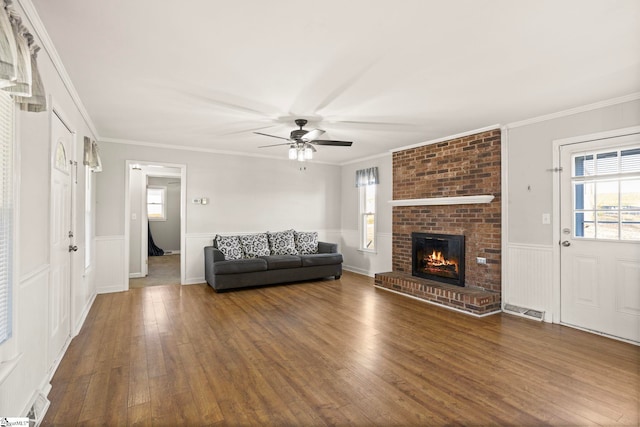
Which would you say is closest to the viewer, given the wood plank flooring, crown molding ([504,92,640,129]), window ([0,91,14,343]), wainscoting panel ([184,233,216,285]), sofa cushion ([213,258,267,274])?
window ([0,91,14,343])

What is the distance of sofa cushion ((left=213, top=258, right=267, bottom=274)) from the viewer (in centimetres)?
522

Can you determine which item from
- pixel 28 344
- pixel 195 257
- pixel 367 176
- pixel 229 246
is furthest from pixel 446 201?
pixel 28 344

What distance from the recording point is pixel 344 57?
254 centimetres

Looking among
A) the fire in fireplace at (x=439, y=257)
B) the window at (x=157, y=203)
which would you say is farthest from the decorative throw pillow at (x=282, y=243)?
the window at (x=157, y=203)

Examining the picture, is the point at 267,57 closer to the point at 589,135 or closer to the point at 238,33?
the point at 238,33

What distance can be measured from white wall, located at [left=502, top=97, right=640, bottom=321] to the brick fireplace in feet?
0.55

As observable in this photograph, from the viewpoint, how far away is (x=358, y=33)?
87.1 inches

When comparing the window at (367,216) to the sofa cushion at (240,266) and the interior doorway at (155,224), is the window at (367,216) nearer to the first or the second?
the sofa cushion at (240,266)

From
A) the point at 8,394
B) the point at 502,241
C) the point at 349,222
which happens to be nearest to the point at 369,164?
the point at 349,222

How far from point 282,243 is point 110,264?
2934 mm

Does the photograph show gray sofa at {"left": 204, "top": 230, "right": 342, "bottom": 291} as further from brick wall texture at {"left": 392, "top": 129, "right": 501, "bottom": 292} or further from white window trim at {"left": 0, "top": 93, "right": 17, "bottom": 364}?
white window trim at {"left": 0, "top": 93, "right": 17, "bottom": 364}

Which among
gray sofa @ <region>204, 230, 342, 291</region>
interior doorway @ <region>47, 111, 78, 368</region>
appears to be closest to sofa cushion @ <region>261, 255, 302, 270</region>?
gray sofa @ <region>204, 230, 342, 291</region>

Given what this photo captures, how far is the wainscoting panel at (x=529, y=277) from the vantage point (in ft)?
13.0

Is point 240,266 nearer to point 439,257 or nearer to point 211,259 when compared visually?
point 211,259
